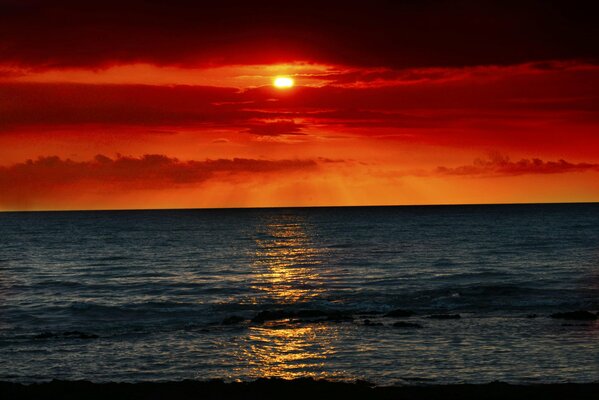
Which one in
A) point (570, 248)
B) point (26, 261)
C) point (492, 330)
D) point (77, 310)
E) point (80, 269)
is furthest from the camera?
point (570, 248)

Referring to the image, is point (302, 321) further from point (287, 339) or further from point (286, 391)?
point (286, 391)

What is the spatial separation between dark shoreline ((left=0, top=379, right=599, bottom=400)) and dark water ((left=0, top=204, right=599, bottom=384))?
114 inches

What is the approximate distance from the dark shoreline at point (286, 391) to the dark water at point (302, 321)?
9.54 feet

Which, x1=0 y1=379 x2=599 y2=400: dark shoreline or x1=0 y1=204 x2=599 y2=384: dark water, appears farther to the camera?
x1=0 y1=204 x2=599 y2=384: dark water

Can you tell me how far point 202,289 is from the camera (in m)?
59.6

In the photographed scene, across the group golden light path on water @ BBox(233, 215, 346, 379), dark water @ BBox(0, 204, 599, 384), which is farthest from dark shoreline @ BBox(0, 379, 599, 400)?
golden light path on water @ BBox(233, 215, 346, 379)

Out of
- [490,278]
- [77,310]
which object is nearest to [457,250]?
[490,278]

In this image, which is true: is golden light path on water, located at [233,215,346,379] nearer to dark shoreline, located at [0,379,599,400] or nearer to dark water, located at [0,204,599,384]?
dark water, located at [0,204,599,384]

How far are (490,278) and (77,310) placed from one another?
3313 cm

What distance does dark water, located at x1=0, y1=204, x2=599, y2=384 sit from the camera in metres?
30.7

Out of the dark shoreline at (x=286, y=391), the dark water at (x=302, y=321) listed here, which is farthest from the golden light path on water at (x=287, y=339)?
the dark shoreline at (x=286, y=391)

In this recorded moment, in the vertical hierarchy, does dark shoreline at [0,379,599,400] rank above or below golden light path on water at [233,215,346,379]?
above

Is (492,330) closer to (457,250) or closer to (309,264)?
(309,264)

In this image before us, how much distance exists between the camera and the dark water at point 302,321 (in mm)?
30688
